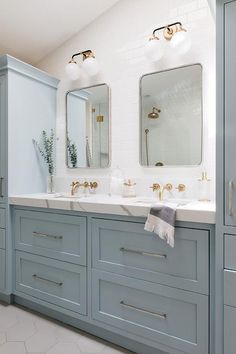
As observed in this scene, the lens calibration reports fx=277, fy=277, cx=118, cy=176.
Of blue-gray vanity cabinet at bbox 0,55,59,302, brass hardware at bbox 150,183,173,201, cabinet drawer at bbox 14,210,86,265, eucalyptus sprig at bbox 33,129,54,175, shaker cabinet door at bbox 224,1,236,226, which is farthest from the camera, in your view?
eucalyptus sprig at bbox 33,129,54,175

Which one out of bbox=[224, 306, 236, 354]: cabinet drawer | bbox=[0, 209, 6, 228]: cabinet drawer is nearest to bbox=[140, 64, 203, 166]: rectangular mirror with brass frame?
bbox=[224, 306, 236, 354]: cabinet drawer

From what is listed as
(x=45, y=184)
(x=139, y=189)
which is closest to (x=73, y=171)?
(x=45, y=184)

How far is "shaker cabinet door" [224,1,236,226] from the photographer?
1.34 m

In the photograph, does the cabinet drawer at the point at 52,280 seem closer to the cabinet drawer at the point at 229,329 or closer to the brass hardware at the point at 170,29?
the cabinet drawer at the point at 229,329

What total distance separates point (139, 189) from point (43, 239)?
0.88 m

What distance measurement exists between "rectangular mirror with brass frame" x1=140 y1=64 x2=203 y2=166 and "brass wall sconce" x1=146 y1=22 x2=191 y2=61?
13 cm

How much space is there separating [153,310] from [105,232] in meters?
0.55

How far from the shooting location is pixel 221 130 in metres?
1.37

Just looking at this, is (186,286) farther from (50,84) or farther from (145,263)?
(50,84)

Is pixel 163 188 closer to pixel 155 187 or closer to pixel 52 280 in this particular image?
pixel 155 187

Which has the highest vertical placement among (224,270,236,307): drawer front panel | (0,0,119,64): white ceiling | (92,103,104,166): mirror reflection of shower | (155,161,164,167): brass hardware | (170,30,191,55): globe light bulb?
(0,0,119,64): white ceiling

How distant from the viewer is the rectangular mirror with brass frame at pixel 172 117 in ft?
6.91

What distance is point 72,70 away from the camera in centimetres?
261

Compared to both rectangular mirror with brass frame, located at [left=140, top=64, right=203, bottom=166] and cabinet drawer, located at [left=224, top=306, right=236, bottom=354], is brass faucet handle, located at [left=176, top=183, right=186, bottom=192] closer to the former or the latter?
rectangular mirror with brass frame, located at [left=140, top=64, right=203, bottom=166]
